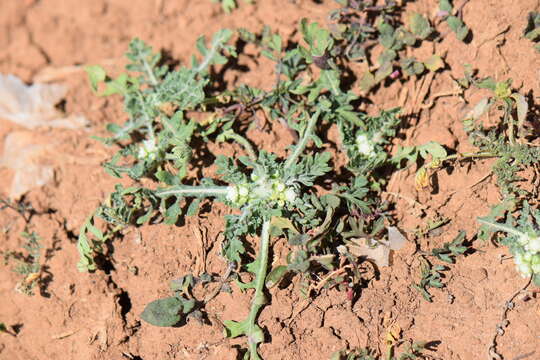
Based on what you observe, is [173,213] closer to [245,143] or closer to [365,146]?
[245,143]

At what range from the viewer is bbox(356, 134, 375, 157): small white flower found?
3.37 m

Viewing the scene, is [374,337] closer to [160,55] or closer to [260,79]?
[260,79]

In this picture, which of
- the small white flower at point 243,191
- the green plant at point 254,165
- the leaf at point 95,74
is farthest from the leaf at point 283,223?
the leaf at point 95,74

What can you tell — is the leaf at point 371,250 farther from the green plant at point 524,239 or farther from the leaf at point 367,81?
the leaf at point 367,81

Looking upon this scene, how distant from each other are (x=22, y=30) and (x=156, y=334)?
286 centimetres

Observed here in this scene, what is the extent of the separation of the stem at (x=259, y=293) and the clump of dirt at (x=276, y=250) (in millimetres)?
107

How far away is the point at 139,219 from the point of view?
3404 millimetres

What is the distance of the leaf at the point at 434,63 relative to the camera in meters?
3.57

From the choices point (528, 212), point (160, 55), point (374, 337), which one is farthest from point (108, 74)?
point (528, 212)

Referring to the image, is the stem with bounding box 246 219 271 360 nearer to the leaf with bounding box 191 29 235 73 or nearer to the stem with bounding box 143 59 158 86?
the leaf with bounding box 191 29 235 73

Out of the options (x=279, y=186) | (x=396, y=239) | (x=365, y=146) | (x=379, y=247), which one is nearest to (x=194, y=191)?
(x=279, y=186)

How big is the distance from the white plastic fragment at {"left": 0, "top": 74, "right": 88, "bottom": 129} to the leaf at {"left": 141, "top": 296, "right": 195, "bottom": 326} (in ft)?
5.48

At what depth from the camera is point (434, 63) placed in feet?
11.7

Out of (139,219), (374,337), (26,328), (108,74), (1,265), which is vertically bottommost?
(374,337)
